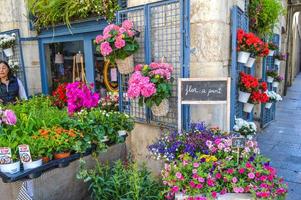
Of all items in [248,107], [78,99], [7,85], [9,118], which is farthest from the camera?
[7,85]

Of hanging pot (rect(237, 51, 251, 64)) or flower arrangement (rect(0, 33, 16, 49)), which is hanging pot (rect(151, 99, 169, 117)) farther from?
flower arrangement (rect(0, 33, 16, 49))

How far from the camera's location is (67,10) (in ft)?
14.9

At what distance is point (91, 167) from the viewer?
3.07 meters

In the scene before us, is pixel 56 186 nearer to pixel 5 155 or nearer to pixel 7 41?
pixel 5 155

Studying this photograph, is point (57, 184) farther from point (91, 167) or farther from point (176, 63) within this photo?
point (176, 63)

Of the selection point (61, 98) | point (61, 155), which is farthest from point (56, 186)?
point (61, 98)

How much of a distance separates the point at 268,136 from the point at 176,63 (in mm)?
3191

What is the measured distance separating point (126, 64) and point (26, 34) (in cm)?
311

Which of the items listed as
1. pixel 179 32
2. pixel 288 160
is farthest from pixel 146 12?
pixel 288 160

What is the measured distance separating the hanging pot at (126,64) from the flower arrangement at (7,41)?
3.13 m

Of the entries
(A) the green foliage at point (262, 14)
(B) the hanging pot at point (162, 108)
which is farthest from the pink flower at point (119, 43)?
(A) the green foliage at point (262, 14)

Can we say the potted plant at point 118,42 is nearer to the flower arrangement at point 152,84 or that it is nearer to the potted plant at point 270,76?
the flower arrangement at point 152,84

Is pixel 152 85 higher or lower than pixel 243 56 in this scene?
lower

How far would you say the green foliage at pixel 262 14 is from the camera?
4415 mm
